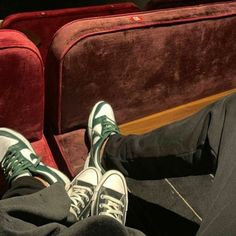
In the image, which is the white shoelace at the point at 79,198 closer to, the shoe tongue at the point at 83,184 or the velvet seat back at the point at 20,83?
the shoe tongue at the point at 83,184

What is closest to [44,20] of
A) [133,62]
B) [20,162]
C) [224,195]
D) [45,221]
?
[133,62]

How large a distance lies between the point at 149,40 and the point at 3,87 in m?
0.44

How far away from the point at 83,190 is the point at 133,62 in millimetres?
406

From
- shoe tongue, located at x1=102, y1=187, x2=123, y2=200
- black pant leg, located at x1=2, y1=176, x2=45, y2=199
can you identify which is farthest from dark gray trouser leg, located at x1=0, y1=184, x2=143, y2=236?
shoe tongue, located at x1=102, y1=187, x2=123, y2=200

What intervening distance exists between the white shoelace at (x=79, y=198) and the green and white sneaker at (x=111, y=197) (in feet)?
0.09

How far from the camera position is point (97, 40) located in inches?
41.0

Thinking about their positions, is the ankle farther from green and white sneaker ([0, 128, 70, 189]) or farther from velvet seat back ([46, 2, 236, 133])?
velvet seat back ([46, 2, 236, 133])

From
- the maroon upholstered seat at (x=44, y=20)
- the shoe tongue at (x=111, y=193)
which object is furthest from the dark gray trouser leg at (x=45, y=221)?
the maroon upholstered seat at (x=44, y=20)

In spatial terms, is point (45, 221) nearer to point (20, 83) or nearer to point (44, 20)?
point (20, 83)

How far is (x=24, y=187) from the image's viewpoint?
1.00m

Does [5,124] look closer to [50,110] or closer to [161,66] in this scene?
[50,110]

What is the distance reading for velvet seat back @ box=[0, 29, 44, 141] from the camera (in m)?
0.95

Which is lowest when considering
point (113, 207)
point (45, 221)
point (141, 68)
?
point (113, 207)

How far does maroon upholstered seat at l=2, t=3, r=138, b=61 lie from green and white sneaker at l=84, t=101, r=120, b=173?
31 cm
